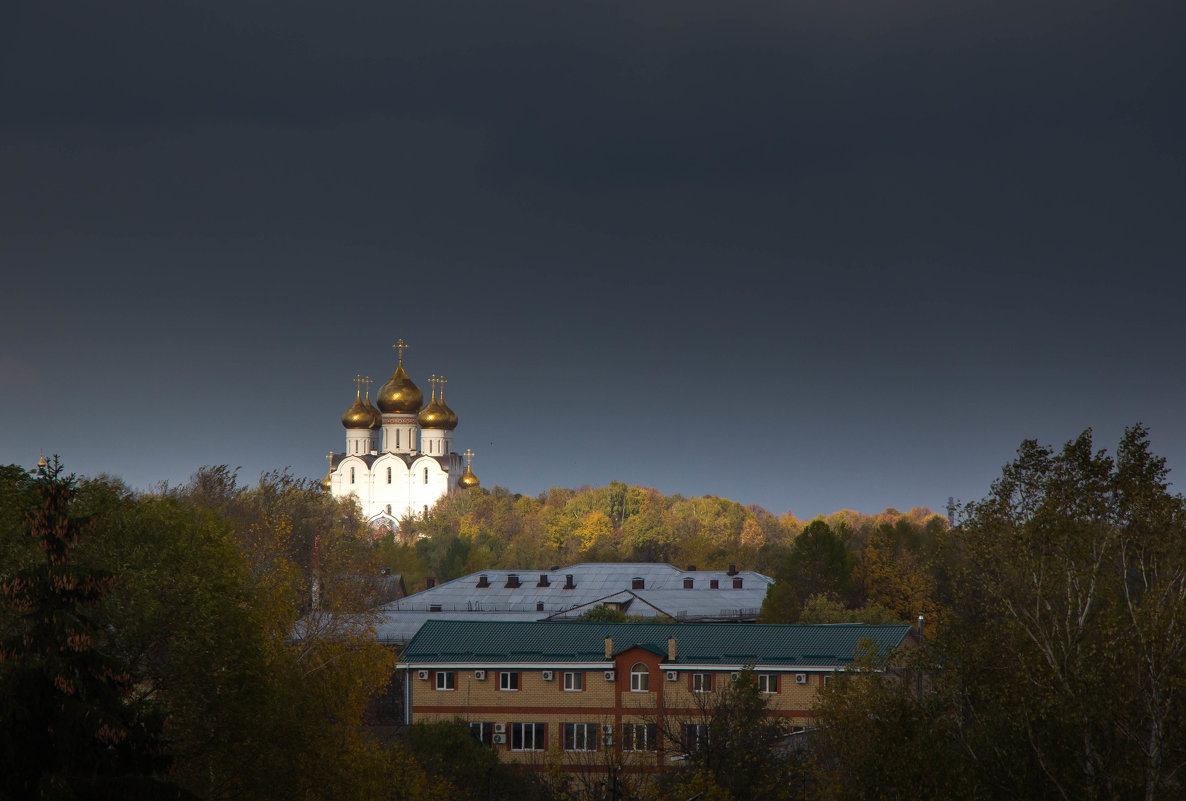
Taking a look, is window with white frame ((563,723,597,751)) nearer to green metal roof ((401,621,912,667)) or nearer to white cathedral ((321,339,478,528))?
green metal roof ((401,621,912,667))

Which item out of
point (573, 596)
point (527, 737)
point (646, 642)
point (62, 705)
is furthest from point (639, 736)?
point (573, 596)

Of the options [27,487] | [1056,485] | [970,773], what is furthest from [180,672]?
[1056,485]

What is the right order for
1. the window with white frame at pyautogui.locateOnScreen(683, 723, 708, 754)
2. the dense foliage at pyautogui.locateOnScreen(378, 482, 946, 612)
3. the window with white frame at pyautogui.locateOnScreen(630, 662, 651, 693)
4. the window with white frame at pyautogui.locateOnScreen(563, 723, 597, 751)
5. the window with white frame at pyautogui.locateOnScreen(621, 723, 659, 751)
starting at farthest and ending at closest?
the dense foliage at pyautogui.locateOnScreen(378, 482, 946, 612), the window with white frame at pyautogui.locateOnScreen(630, 662, 651, 693), the window with white frame at pyautogui.locateOnScreen(563, 723, 597, 751), the window with white frame at pyautogui.locateOnScreen(621, 723, 659, 751), the window with white frame at pyautogui.locateOnScreen(683, 723, 708, 754)

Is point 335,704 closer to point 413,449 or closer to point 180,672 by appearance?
point 180,672

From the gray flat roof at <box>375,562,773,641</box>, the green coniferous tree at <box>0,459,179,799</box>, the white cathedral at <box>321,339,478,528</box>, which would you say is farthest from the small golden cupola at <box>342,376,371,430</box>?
the green coniferous tree at <box>0,459,179,799</box>

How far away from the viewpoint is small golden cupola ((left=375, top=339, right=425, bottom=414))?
5153 inches

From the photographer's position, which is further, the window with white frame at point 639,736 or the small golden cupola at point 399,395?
the small golden cupola at point 399,395

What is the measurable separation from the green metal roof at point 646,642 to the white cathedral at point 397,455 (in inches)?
3473

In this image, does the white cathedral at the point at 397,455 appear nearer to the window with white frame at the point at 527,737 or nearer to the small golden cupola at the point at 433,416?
the small golden cupola at the point at 433,416

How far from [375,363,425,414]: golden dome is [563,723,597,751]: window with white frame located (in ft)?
307

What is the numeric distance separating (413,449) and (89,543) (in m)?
113

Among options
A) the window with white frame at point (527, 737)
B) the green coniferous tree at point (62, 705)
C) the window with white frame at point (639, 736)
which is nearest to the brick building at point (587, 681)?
the window with white frame at point (527, 737)

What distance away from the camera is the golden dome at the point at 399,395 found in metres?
131

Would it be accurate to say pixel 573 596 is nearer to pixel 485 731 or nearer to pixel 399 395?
pixel 485 731
